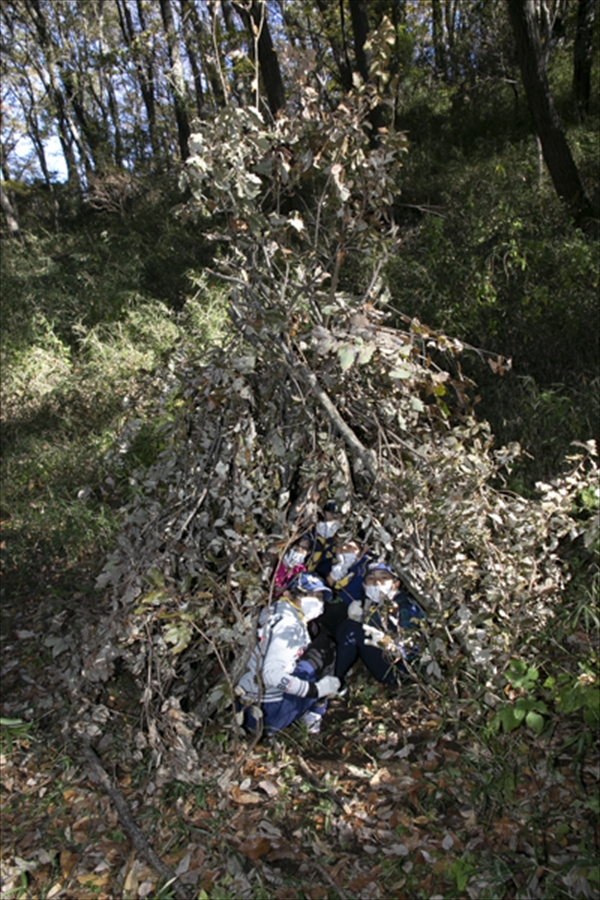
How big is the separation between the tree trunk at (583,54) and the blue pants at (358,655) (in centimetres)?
1075

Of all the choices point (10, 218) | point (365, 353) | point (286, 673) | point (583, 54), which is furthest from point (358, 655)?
point (10, 218)

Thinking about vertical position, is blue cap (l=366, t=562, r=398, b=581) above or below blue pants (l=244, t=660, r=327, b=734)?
above

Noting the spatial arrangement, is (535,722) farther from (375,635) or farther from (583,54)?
(583,54)

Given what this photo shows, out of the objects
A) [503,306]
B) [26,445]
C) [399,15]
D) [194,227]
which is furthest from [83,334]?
[399,15]

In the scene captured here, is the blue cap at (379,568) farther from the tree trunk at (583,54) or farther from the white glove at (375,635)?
the tree trunk at (583,54)

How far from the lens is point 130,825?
→ 2.97m

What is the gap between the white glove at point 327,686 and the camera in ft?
11.3

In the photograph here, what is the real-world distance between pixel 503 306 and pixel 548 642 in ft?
11.0

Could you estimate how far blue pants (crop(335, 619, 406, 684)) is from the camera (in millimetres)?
3516

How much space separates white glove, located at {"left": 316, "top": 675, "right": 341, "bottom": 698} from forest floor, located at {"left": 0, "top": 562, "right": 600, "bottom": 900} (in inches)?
5.0

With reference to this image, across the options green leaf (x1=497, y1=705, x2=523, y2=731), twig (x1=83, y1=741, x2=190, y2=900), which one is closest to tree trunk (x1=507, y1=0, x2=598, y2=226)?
green leaf (x1=497, y1=705, x2=523, y2=731)

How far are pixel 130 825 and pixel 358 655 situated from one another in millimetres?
1369

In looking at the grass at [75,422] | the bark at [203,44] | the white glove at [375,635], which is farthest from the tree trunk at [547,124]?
the white glove at [375,635]

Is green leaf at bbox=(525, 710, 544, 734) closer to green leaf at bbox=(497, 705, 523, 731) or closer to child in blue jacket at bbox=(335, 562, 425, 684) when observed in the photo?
green leaf at bbox=(497, 705, 523, 731)
